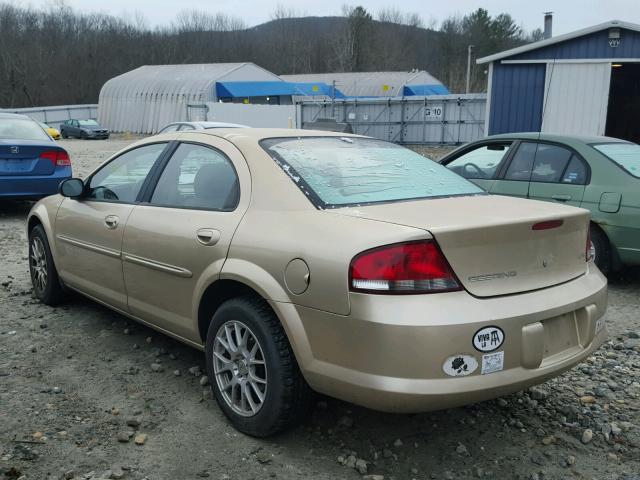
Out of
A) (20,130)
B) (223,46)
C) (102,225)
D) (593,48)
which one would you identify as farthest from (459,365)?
(223,46)

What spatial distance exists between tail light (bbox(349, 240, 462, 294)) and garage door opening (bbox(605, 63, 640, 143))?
19489 mm

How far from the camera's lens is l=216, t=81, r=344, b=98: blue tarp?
138 ft

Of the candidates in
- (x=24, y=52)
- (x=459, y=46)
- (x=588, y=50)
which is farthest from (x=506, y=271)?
(x=459, y=46)

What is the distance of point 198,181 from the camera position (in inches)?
139

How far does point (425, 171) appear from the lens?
3.62 meters

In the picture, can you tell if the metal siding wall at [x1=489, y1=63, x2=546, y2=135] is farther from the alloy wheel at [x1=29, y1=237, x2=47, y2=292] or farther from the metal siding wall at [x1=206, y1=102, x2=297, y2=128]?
the alloy wheel at [x1=29, y1=237, x2=47, y2=292]

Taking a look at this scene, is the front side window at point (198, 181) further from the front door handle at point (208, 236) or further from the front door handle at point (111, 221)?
the front door handle at point (111, 221)

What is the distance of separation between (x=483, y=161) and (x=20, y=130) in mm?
6837

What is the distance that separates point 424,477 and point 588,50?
17473 millimetres

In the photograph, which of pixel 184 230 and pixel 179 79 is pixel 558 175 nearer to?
pixel 184 230

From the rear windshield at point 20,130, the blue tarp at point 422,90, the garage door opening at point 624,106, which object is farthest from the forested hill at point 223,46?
the rear windshield at point 20,130

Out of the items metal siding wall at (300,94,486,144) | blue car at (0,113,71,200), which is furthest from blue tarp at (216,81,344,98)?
blue car at (0,113,71,200)

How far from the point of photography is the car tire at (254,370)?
110 inches

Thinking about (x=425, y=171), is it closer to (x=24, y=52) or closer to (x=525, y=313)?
(x=525, y=313)
